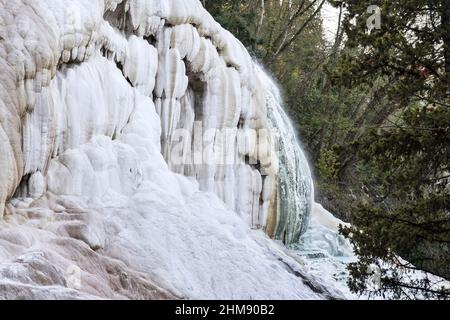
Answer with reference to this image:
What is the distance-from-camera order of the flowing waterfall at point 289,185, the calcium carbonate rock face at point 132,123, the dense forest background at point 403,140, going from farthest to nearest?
1. the flowing waterfall at point 289,185
2. the dense forest background at point 403,140
3. the calcium carbonate rock face at point 132,123

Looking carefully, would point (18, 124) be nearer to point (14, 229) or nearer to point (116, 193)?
point (14, 229)

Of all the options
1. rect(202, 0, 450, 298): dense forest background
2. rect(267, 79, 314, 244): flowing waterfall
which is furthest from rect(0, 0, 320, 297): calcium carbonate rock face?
rect(202, 0, 450, 298): dense forest background

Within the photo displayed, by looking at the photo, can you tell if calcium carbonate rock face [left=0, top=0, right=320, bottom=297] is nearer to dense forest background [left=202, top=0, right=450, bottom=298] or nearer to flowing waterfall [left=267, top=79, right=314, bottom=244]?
flowing waterfall [left=267, top=79, right=314, bottom=244]

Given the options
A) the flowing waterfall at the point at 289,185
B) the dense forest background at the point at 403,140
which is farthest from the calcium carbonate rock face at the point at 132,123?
the dense forest background at the point at 403,140

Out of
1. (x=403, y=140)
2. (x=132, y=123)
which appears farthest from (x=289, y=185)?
(x=403, y=140)

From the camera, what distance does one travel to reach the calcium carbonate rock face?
18.1ft

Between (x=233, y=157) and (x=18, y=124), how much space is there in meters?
5.07

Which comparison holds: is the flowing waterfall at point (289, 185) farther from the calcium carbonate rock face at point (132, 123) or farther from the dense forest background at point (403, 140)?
the dense forest background at point (403, 140)

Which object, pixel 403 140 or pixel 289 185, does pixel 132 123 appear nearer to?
pixel 403 140

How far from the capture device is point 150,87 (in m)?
8.28

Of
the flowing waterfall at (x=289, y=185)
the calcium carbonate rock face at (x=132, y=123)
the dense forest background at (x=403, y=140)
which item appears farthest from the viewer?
the flowing waterfall at (x=289, y=185)

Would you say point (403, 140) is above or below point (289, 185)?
above

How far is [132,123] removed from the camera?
743 cm

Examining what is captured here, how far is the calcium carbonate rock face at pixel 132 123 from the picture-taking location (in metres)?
5.51
